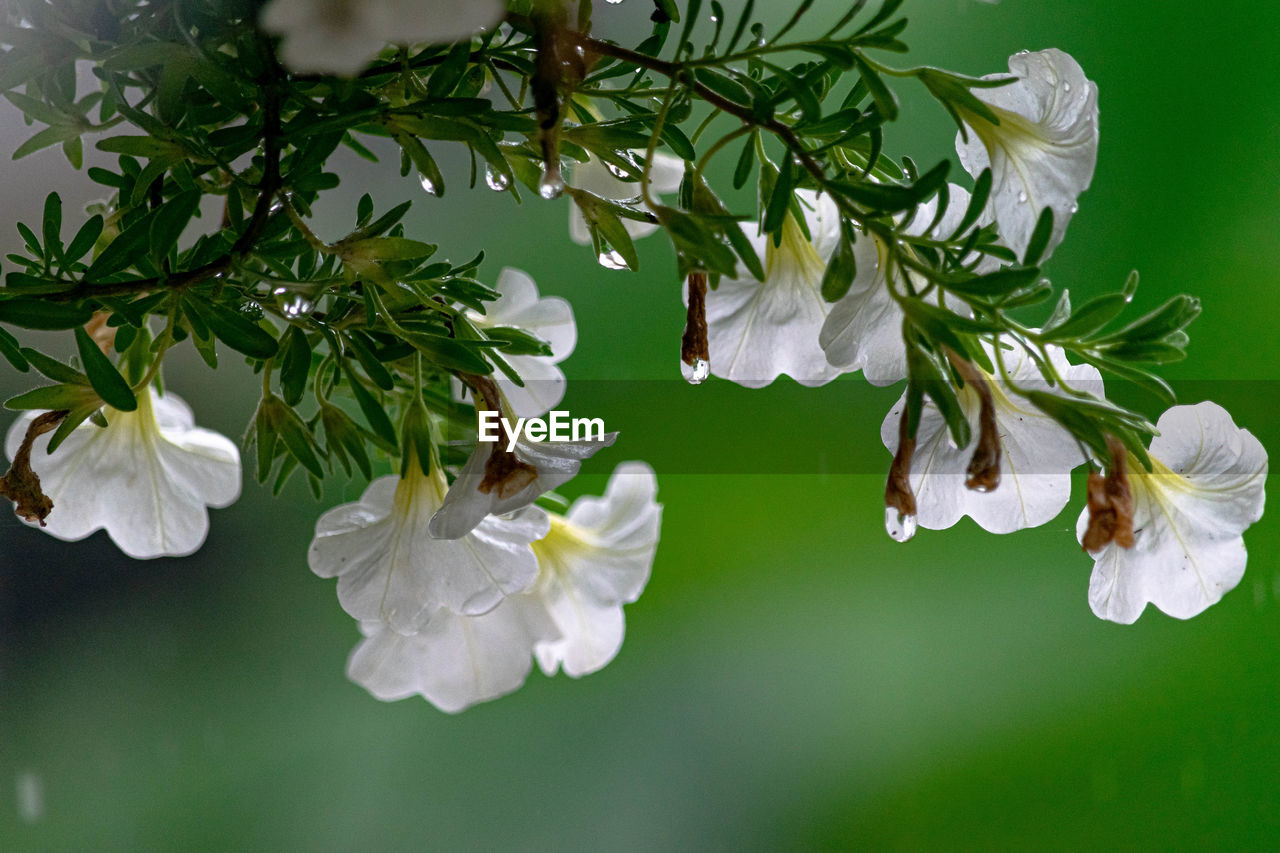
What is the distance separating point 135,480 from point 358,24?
26 cm

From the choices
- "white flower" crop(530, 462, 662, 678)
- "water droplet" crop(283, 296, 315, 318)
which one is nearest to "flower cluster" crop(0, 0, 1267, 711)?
"water droplet" crop(283, 296, 315, 318)

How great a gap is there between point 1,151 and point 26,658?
0.57 metres

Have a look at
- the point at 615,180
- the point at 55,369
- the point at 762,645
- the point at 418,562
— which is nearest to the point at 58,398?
the point at 55,369

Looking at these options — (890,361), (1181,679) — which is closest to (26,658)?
(890,361)

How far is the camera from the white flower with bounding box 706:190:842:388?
0.35 meters

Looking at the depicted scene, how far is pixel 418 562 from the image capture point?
1.11 ft

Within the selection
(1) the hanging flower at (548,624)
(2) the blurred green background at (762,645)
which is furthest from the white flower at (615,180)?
(2) the blurred green background at (762,645)

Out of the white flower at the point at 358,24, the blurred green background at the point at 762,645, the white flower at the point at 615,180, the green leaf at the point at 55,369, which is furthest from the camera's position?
the blurred green background at the point at 762,645

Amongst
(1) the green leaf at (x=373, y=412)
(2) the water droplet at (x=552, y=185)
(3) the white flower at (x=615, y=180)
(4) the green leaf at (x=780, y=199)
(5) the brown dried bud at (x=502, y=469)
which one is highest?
(3) the white flower at (x=615, y=180)

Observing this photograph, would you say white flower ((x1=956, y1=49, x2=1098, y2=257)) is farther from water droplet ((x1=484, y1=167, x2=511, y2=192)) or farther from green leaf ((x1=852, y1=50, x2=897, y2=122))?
water droplet ((x1=484, y1=167, x2=511, y2=192))

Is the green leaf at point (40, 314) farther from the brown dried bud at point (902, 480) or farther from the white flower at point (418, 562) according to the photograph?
the brown dried bud at point (902, 480)

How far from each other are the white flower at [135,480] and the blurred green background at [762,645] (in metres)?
0.72

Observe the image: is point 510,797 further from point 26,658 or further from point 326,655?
point 26,658

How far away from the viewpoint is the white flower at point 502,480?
0.29 meters
